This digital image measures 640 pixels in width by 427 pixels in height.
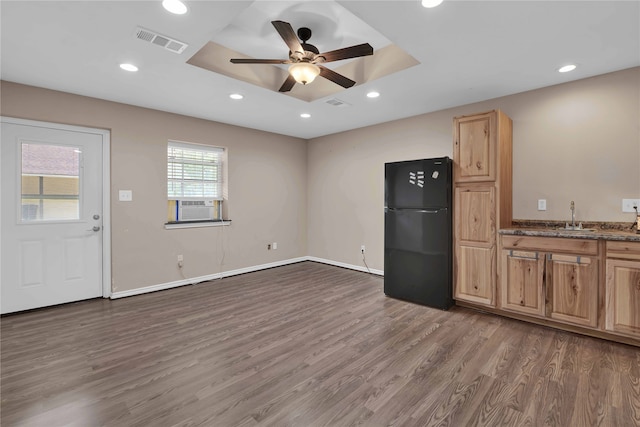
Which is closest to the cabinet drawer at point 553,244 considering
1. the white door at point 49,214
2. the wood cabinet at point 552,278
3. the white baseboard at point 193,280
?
the wood cabinet at point 552,278

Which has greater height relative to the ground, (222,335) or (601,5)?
(601,5)

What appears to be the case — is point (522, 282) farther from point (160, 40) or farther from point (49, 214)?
point (49, 214)

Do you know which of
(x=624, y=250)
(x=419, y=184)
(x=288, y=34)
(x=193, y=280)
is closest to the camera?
(x=288, y=34)

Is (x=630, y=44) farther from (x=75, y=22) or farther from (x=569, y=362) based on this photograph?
(x=75, y=22)

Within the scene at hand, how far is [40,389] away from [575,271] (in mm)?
4244

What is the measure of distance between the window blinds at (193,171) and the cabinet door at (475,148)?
3.52 meters

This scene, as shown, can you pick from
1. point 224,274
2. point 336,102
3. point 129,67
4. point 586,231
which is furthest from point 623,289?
point 129,67

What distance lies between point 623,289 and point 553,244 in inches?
22.4

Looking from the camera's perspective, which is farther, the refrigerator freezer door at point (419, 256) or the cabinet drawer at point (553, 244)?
the refrigerator freezer door at point (419, 256)

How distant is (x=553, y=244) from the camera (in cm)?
277

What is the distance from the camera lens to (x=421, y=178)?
347 centimetres

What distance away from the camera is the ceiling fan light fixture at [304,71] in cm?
242

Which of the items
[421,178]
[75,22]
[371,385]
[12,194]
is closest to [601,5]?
[421,178]

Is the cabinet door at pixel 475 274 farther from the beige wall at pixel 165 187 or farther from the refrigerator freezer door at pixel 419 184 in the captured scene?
the beige wall at pixel 165 187
